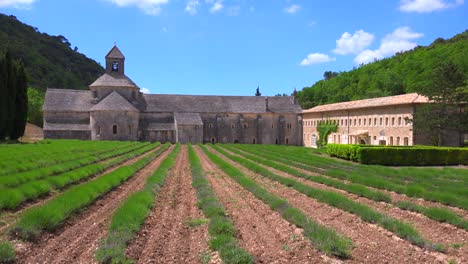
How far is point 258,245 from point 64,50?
15820 centimetres

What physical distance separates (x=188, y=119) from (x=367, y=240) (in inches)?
2319

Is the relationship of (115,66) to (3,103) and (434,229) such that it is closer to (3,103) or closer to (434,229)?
(3,103)

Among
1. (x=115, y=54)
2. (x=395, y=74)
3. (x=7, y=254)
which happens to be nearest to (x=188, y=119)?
(x=115, y=54)

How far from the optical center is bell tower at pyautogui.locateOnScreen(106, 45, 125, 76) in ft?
228

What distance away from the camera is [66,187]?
50.4 feet

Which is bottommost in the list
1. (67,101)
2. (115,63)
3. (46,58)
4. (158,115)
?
(158,115)

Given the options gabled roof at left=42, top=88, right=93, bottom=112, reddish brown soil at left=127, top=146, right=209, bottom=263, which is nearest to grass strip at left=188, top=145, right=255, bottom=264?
reddish brown soil at left=127, top=146, right=209, bottom=263

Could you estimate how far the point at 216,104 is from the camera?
7419 centimetres

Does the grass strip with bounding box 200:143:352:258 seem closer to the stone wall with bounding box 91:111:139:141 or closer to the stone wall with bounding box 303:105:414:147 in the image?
the stone wall with bounding box 303:105:414:147

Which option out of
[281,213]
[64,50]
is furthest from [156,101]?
[64,50]

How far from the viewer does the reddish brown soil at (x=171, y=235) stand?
7.64m

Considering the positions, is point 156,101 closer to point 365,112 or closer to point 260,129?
point 260,129

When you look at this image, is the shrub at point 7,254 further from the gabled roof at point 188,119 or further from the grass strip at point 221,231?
the gabled roof at point 188,119

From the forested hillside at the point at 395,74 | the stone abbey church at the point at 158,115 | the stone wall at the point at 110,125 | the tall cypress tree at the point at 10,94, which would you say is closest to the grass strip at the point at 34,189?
the tall cypress tree at the point at 10,94
